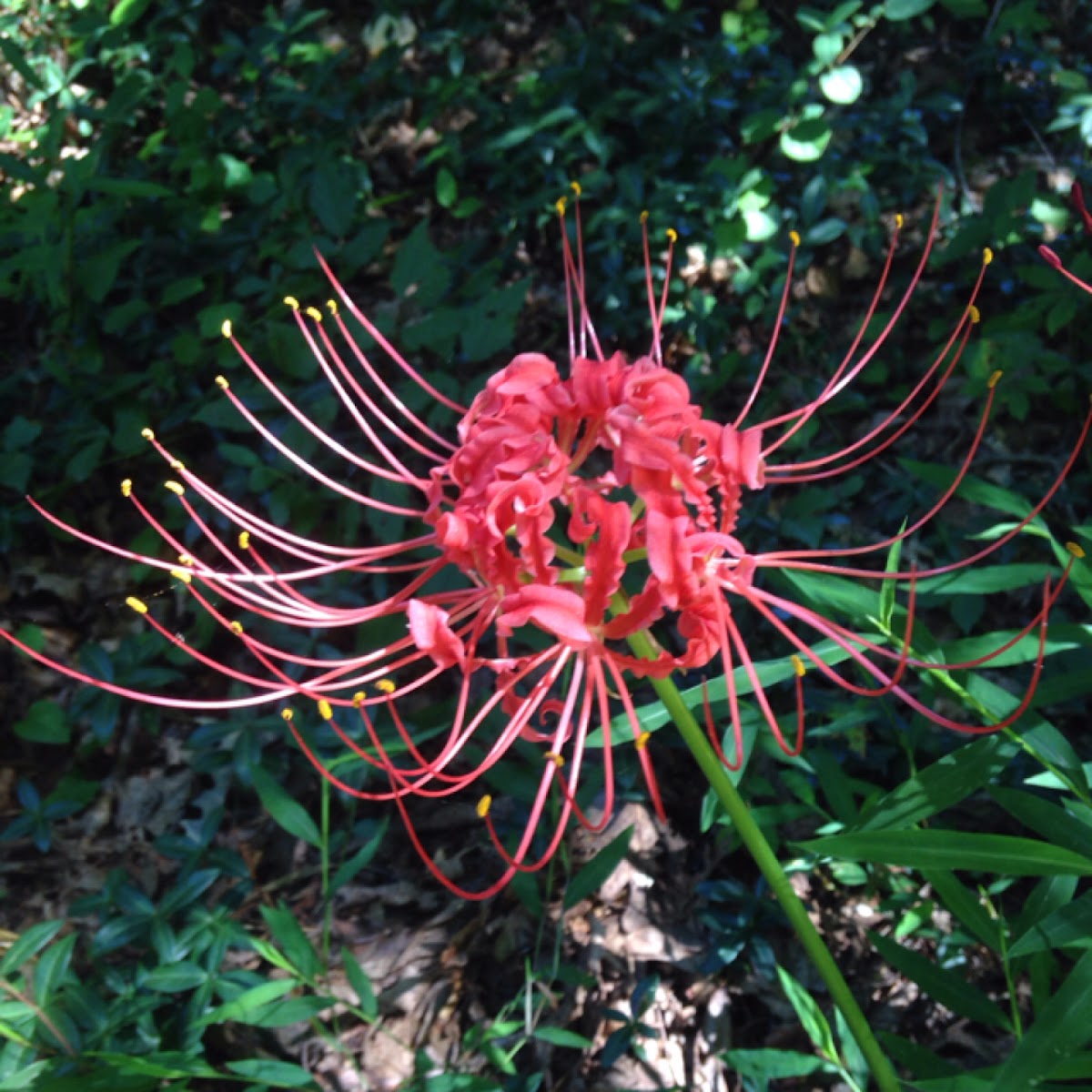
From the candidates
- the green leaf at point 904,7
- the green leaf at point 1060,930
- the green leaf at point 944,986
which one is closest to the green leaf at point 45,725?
the green leaf at point 944,986

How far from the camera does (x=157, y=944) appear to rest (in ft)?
4.67

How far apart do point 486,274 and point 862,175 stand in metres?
0.91

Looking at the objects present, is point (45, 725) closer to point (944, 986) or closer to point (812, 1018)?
point (812, 1018)

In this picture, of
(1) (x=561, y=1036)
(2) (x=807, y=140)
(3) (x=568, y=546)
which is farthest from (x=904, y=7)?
(1) (x=561, y=1036)

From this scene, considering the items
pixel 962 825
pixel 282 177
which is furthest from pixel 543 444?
pixel 282 177

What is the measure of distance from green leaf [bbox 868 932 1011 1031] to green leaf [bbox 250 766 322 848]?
2.40 feet

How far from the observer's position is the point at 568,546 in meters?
1.77

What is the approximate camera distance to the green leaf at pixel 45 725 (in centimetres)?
185

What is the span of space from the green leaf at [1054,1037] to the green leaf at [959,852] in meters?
0.07

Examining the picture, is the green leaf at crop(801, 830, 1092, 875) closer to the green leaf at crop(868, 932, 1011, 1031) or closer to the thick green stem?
the thick green stem

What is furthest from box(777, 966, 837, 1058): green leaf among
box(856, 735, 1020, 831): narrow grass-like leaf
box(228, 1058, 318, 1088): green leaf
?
box(228, 1058, 318, 1088): green leaf

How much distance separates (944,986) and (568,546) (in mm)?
855

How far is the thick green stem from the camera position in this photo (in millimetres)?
875

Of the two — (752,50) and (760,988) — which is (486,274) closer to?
(752,50)
